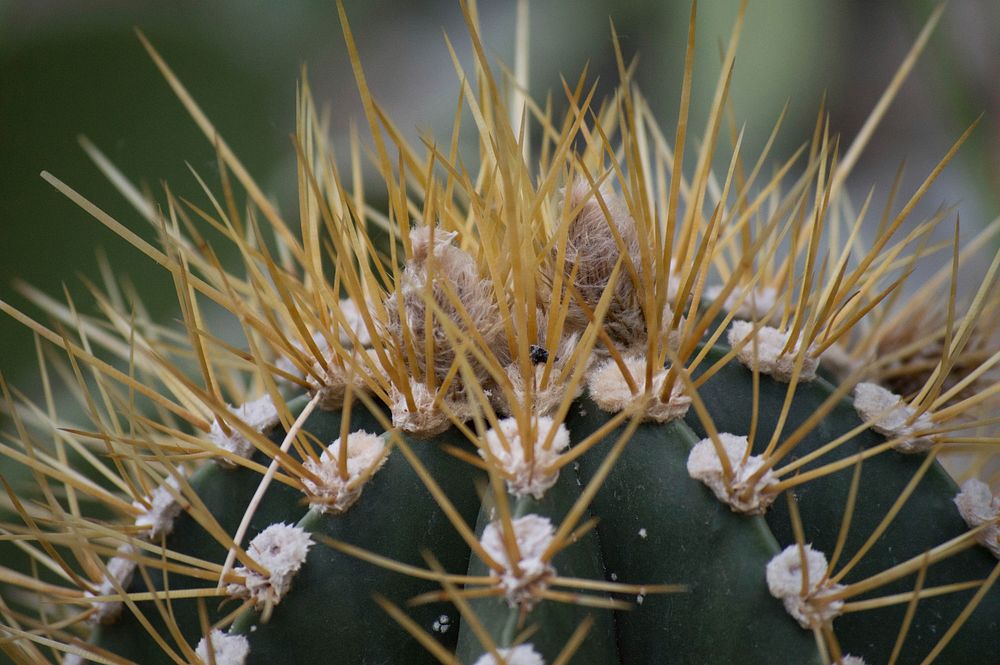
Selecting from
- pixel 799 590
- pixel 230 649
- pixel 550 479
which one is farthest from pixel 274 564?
pixel 799 590

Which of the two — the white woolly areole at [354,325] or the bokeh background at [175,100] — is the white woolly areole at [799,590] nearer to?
the white woolly areole at [354,325]

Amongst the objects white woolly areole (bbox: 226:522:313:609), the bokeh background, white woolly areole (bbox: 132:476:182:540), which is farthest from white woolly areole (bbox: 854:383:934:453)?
the bokeh background

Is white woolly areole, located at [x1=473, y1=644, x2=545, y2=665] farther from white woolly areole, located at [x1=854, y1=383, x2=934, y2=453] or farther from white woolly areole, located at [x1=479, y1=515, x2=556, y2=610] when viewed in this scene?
white woolly areole, located at [x1=854, y1=383, x2=934, y2=453]

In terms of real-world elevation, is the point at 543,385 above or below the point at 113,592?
above

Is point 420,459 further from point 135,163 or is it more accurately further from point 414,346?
point 135,163

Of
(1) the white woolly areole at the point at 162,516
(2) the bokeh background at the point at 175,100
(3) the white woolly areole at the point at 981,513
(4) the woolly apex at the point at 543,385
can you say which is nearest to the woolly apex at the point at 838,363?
(3) the white woolly areole at the point at 981,513

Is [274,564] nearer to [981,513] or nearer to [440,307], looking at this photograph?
[440,307]

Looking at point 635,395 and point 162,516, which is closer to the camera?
point 635,395

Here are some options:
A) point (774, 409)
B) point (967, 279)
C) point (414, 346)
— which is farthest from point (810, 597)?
point (967, 279)
